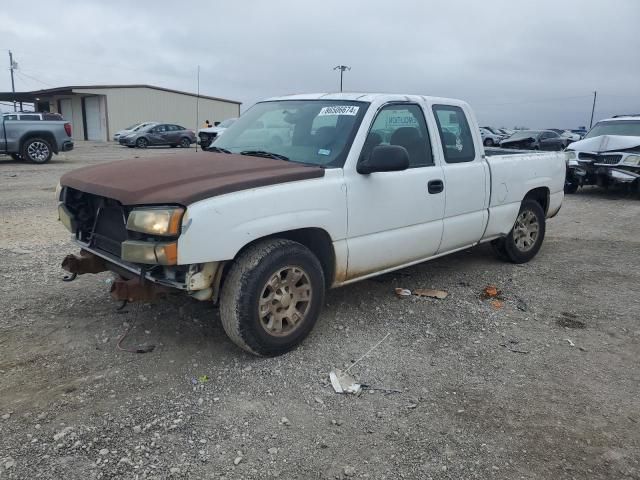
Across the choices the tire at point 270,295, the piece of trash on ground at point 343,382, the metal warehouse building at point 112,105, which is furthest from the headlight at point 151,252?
the metal warehouse building at point 112,105

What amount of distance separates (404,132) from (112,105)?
3914 cm

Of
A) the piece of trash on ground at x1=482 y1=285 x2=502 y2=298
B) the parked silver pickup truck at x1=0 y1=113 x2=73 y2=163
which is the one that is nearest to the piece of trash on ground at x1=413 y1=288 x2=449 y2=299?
the piece of trash on ground at x1=482 y1=285 x2=502 y2=298

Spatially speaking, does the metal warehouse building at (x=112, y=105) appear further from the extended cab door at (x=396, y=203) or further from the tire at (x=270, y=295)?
the tire at (x=270, y=295)

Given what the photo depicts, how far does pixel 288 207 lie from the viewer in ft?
11.6

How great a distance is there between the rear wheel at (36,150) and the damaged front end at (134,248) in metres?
13.9

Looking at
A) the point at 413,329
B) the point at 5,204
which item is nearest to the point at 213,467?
the point at 413,329

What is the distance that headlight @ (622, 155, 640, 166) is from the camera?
11.5 m

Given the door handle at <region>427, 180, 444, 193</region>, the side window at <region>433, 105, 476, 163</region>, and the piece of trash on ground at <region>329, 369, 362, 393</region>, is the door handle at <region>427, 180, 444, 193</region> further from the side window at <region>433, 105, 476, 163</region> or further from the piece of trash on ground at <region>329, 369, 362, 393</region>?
the piece of trash on ground at <region>329, 369, 362, 393</region>

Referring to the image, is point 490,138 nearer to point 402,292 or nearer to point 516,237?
point 516,237

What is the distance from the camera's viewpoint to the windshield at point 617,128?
1215 cm

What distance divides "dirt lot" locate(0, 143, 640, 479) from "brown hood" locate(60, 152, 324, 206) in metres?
1.16

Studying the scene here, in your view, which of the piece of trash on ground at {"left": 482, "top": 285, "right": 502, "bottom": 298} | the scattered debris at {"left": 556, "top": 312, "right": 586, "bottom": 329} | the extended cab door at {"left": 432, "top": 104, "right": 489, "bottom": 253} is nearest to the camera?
the scattered debris at {"left": 556, "top": 312, "right": 586, "bottom": 329}

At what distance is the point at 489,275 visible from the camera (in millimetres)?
5766

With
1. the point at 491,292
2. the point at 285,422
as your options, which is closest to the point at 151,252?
the point at 285,422
